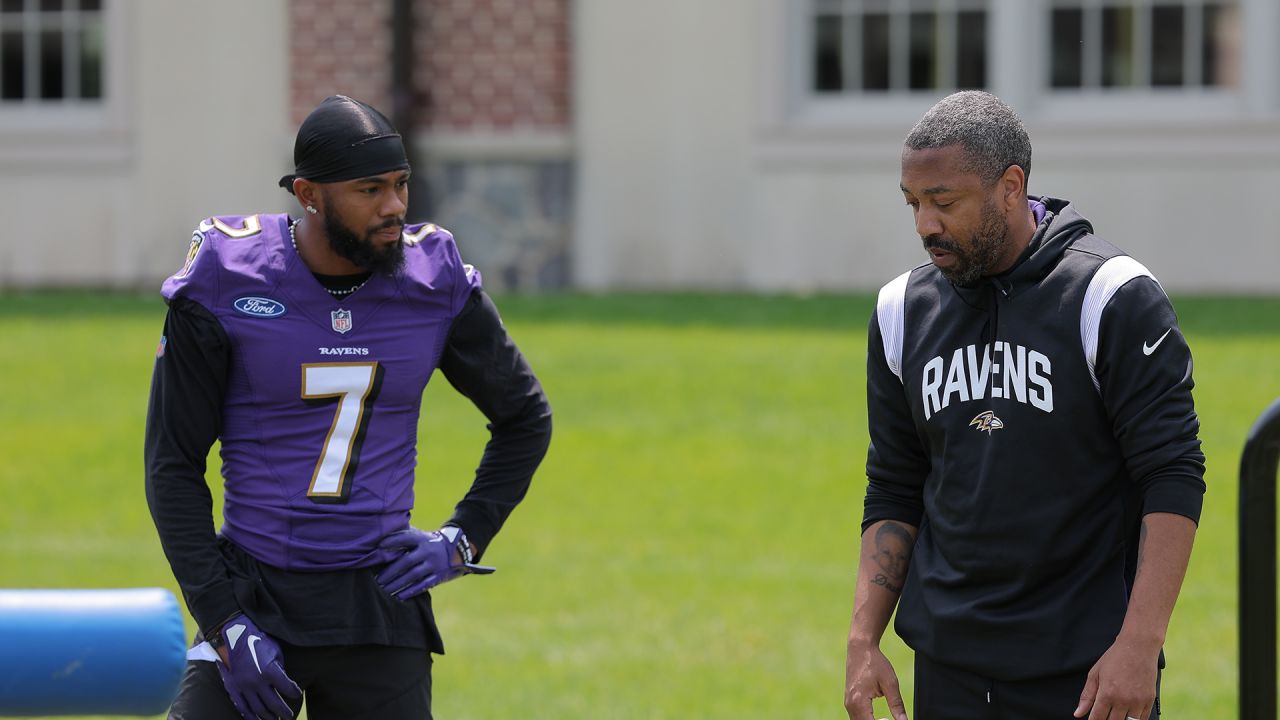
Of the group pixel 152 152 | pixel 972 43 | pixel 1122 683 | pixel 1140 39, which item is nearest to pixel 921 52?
pixel 972 43

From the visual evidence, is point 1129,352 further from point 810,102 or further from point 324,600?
point 810,102

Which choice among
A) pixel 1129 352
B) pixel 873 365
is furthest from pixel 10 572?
pixel 1129 352

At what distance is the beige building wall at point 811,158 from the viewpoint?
15.1 meters

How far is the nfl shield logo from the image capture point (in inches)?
153

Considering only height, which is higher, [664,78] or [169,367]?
[664,78]

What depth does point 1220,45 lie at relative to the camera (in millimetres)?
15406

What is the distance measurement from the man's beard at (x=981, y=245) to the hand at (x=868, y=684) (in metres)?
0.81

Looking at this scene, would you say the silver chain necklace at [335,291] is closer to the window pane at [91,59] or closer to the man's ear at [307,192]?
the man's ear at [307,192]

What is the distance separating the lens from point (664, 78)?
16172 mm

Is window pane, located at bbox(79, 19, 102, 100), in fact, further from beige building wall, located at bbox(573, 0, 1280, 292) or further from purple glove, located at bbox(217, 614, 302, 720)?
purple glove, located at bbox(217, 614, 302, 720)

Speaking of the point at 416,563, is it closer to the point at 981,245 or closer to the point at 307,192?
the point at 307,192

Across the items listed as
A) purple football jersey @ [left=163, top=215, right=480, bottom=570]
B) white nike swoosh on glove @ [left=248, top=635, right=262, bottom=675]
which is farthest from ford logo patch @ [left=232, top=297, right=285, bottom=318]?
white nike swoosh on glove @ [left=248, top=635, right=262, bottom=675]

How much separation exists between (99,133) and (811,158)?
23.4ft

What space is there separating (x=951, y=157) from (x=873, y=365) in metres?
0.53
